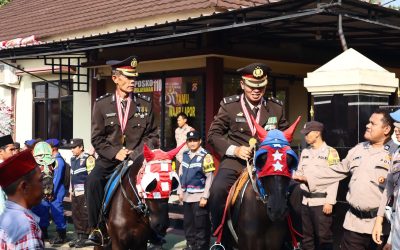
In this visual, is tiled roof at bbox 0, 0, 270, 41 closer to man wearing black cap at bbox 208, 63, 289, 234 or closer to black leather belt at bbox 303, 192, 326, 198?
black leather belt at bbox 303, 192, 326, 198

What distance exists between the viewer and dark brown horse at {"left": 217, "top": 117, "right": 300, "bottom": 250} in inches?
206

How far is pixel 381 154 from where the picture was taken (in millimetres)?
6730

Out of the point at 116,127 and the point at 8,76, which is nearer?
the point at 116,127

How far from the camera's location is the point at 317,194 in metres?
8.26

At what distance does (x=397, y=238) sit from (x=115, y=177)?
10.9 ft

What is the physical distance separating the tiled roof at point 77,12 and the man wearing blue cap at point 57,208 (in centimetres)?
501

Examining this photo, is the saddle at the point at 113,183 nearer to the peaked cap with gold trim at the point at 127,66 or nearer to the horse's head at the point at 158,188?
the horse's head at the point at 158,188

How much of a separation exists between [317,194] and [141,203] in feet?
9.37

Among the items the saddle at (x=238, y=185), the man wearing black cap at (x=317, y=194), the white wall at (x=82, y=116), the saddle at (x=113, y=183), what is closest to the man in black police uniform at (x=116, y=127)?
the saddle at (x=113, y=183)

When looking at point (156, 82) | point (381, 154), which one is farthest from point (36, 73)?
point (381, 154)

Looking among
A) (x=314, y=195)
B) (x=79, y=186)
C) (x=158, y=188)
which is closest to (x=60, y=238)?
(x=79, y=186)

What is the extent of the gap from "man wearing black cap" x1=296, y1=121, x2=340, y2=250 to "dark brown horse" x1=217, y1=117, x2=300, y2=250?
6.76 feet

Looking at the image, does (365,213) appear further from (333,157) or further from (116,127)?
(116,127)

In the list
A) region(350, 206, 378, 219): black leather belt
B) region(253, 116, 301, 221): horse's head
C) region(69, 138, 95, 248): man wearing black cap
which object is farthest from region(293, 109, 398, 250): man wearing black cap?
region(69, 138, 95, 248): man wearing black cap
